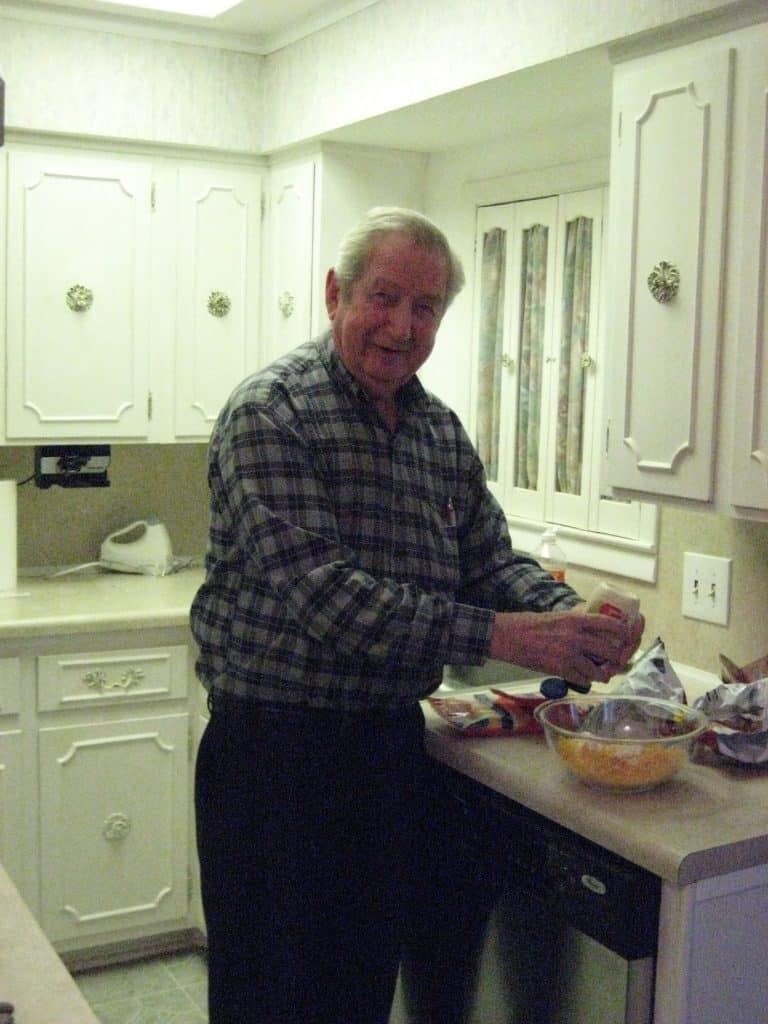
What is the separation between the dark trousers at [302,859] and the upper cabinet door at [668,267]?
2.11 feet

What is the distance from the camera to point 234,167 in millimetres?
3301

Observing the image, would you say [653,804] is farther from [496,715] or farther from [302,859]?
[302,859]

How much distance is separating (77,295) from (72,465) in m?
0.49

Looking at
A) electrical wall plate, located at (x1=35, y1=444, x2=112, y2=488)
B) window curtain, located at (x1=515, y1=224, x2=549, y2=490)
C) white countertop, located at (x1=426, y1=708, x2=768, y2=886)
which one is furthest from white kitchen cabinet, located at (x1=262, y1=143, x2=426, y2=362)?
white countertop, located at (x1=426, y1=708, x2=768, y2=886)

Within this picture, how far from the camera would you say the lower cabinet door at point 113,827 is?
293 cm

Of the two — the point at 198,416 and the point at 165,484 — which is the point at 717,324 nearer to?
the point at 198,416

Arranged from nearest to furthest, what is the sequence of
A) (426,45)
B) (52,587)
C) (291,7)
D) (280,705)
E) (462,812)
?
(280,705)
(462,812)
(426,45)
(291,7)
(52,587)

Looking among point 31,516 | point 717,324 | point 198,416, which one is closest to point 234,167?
point 198,416

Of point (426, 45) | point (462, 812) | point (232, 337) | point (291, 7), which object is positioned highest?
point (291, 7)

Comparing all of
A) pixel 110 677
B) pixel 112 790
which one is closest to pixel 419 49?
pixel 110 677

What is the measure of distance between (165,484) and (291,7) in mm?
1379

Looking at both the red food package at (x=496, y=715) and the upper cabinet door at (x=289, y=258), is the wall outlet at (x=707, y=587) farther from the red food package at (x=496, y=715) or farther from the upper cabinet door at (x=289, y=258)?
the upper cabinet door at (x=289, y=258)

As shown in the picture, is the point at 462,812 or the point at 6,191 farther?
the point at 6,191

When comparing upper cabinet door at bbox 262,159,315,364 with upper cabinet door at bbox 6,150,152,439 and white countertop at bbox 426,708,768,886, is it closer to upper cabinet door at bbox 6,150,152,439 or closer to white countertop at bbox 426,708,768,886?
upper cabinet door at bbox 6,150,152,439
